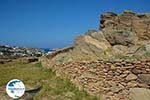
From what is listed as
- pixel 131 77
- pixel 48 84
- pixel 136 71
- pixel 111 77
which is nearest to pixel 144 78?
pixel 136 71

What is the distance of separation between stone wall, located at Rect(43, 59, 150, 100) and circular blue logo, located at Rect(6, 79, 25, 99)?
5652mm

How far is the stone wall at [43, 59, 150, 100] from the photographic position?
47.9ft

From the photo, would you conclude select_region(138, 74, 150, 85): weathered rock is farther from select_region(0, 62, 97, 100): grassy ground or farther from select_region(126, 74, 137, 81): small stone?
select_region(0, 62, 97, 100): grassy ground

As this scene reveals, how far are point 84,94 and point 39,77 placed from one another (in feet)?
12.7

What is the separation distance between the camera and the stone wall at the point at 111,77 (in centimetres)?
1459

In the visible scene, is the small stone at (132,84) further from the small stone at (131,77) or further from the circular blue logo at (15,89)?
the circular blue logo at (15,89)

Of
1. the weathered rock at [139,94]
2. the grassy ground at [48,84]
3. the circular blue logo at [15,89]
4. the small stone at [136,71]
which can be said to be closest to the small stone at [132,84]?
the weathered rock at [139,94]

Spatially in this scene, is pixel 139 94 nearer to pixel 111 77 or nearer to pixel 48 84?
pixel 111 77

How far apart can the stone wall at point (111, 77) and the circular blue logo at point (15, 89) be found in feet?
18.5

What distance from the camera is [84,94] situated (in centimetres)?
1605

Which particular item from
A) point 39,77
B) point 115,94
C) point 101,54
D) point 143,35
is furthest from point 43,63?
point 115,94

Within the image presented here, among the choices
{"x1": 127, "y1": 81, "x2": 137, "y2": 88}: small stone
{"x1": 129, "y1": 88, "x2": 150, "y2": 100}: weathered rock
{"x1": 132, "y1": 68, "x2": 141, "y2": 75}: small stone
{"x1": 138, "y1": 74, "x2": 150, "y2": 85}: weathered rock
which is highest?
{"x1": 132, "y1": 68, "x2": 141, "y2": 75}: small stone

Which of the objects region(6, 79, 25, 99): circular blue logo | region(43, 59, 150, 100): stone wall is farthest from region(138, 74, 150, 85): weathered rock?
region(6, 79, 25, 99): circular blue logo

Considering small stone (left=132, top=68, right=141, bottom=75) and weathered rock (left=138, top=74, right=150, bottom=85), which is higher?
small stone (left=132, top=68, right=141, bottom=75)
